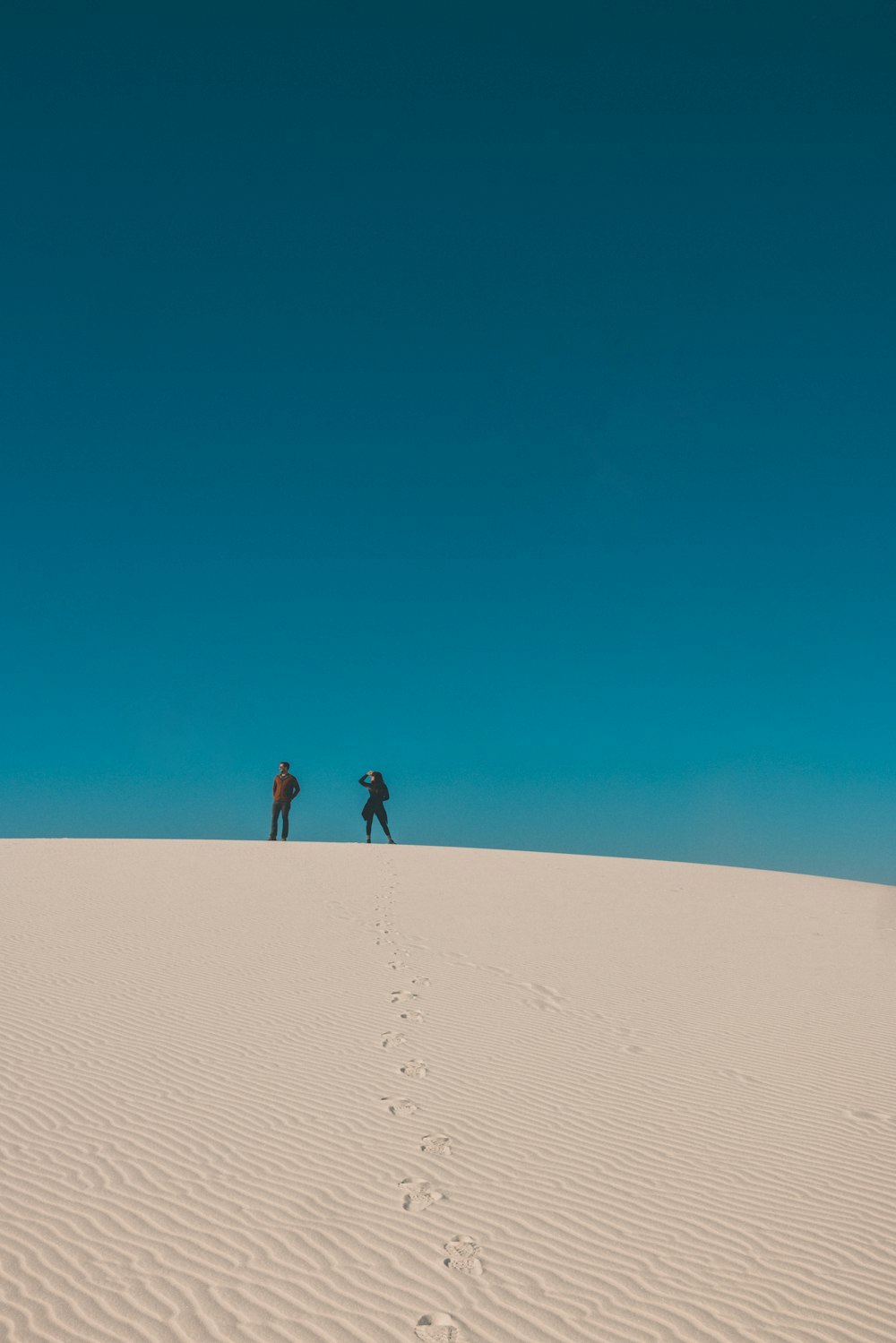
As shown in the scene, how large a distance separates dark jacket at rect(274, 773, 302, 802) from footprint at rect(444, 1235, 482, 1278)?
16962 millimetres

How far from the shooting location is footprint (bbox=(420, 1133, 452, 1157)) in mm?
5051

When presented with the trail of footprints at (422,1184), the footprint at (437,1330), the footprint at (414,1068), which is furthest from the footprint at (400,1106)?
the footprint at (437,1330)

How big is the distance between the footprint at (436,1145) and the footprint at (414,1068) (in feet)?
3.78

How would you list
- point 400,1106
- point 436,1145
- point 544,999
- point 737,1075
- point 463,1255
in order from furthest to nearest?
1. point 544,999
2. point 737,1075
3. point 400,1106
4. point 436,1145
5. point 463,1255

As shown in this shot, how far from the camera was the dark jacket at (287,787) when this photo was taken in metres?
20.7

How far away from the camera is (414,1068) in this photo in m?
6.59

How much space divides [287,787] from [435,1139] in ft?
52.5

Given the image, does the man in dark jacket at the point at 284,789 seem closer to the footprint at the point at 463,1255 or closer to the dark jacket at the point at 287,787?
the dark jacket at the point at 287,787

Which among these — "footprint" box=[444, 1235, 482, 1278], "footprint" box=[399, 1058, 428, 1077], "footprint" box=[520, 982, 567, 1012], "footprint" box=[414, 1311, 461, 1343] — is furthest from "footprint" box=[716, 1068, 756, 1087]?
"footprint" box=[414, 1311, 461, 1343]

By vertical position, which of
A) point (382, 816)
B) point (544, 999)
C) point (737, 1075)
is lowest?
point (737, 1075)

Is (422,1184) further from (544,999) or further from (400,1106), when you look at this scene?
(544,999)

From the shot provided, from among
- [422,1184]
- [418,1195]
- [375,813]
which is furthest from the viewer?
[375,813]

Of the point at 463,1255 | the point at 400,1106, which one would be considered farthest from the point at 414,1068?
the point at 463,1255

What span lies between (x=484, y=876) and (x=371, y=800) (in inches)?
159
